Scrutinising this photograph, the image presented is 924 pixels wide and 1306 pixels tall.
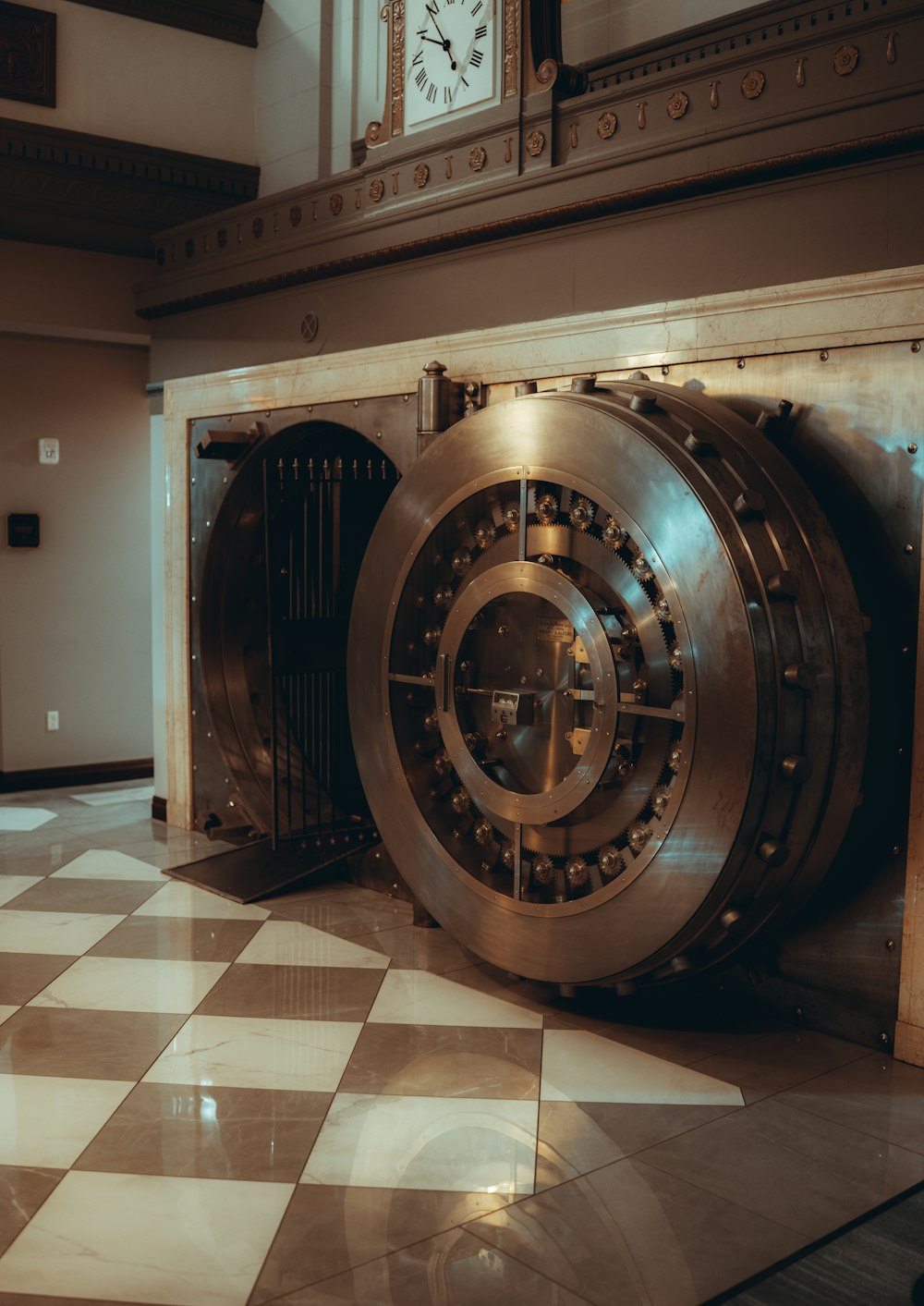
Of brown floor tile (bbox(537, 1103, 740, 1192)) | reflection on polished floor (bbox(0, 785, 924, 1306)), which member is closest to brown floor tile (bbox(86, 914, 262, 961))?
reflection on polished floor (bbox(0, 785, 924, 1306))

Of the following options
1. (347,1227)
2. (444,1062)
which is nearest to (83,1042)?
(444,1062)

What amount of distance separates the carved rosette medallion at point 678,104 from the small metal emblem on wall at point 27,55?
9.42 ft

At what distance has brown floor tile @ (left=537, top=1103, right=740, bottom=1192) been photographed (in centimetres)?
243

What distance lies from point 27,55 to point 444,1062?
4163 mm

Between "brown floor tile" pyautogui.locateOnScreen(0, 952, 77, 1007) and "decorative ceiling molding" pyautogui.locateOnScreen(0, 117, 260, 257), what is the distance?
301cm

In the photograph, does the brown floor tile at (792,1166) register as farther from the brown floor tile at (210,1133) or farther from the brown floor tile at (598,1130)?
the brown floor tile at (210,1133)

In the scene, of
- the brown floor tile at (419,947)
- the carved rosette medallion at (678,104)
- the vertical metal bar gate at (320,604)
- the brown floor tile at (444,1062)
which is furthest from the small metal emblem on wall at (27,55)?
the brown floor tile at (444,1062)

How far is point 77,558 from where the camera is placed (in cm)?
625

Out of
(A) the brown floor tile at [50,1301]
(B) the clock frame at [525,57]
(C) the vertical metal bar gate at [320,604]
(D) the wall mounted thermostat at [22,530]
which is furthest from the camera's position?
(D) the wall mounted thermostat at [22,530]

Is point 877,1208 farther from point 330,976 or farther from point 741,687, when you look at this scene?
point 330,976

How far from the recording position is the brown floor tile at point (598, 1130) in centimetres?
243

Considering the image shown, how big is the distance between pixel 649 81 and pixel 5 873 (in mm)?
3397

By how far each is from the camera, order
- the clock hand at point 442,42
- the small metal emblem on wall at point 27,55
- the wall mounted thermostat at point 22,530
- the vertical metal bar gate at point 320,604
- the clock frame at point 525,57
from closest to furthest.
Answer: the clock frame at point 525,57 → the clock hand at point 442,42 → the vertical metal bar gate at point 320,604 → the small metal emblem on wall at point 27,55 → the wall mounted thermostat at point 22,530

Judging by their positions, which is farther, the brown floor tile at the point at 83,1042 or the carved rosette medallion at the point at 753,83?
the carved rosette medallion at the point at 753,83
